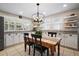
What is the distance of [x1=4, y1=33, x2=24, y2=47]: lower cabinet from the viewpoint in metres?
1.97

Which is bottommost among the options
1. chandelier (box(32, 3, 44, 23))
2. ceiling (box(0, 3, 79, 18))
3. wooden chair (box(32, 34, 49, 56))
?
wooden chair (box(32, 34, 49, 56))

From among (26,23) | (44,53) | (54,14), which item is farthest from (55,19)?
(44,53)

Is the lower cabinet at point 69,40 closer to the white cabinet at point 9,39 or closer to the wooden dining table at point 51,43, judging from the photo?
the wooden dining table at point 51,43

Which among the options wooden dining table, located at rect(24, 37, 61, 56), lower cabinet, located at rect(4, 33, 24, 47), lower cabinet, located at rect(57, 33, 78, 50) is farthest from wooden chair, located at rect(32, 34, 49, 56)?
lower cabinet, located at rect(57, 33, 78, 50)

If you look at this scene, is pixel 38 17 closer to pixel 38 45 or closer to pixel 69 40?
pixel 38 45

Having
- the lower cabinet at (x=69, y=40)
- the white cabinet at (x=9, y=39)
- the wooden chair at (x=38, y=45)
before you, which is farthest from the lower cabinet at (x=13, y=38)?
the lower cabinet at (x=69, y=40)

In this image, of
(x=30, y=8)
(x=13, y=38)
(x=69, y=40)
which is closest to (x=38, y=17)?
(x=30, y=8)

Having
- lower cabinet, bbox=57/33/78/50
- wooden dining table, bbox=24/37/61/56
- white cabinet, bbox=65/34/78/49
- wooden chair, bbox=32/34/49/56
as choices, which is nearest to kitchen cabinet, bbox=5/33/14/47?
wooden chair, bbox=32/34/49/56

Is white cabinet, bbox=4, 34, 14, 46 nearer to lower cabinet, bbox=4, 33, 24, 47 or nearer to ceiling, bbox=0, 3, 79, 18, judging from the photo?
lower cabinet, bbox=4, 33, 24, 47

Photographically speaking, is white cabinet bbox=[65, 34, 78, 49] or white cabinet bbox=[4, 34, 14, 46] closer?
white cabinet bbox=[65, 34, 78, 49]

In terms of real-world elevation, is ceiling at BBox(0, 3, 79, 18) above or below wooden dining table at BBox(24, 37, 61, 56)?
above

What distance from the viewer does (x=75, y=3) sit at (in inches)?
72.9

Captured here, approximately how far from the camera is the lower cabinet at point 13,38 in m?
1.97

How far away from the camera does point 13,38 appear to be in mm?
1986
